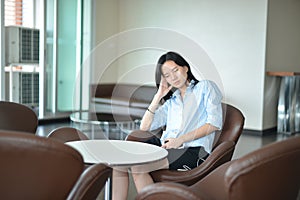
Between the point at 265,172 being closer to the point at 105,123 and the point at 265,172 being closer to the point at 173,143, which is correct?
the point at 173,143

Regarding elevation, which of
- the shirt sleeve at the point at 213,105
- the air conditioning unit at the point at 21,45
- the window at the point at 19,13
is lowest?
the shirt sleeve at the point at 213,105

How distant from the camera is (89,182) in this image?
146cm

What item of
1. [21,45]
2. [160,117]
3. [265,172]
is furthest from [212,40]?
[265,172]

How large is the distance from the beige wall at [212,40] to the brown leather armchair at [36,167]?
4844mm

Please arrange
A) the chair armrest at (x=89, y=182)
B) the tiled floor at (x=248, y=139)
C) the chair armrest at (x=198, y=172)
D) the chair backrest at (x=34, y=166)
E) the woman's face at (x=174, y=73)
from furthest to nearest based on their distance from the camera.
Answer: the tiled floor at (x=248, y=139)
the woman's face at (x=174, y=73)
the chair armrest at (x=198, y=172)
the chair armrest at (x=89, y=182)
the chair backrest at (x=34, y=166)

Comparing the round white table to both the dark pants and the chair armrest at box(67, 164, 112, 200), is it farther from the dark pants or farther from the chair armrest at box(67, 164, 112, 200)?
the chair armrest at box(67, 164, 112, 200)

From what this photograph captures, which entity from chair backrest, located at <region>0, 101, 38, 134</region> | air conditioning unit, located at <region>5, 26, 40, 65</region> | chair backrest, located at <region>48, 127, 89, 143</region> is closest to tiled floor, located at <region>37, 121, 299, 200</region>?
air conditioning unit, located at <region>5, 26, 40, 65</region>

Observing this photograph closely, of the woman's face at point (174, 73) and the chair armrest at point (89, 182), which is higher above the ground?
the woman's face at point (174, 73)

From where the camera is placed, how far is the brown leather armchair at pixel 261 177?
1.45 meters

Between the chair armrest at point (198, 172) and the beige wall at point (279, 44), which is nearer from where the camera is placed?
the chair armrest at point (198, 172)

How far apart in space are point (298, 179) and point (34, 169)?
1101 mm

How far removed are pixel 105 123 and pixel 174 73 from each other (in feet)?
7.46

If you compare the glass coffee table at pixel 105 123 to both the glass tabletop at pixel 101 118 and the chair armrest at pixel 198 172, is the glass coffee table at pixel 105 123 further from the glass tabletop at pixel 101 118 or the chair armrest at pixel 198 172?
the chair armrest at pixel 198 172

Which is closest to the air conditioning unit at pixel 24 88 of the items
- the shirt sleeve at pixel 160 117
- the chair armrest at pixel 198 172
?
the shirt sleeve at pixel 160 117
